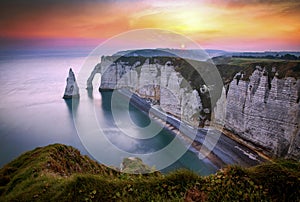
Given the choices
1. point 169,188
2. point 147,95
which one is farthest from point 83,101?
point 169,188

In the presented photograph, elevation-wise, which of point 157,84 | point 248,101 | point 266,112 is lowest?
point 266,112

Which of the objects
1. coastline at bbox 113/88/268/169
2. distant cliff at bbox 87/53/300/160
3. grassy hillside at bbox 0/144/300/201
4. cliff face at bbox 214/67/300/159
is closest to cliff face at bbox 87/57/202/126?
distant cliff at bbox 87/53/300/160

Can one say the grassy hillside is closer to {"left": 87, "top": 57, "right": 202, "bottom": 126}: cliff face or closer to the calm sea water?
the calm sea water

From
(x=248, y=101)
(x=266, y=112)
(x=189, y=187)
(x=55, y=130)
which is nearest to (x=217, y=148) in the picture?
(x=266, y=112)

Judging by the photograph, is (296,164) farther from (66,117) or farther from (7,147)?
(66,117)

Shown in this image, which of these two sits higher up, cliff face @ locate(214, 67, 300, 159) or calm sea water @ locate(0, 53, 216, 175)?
cliff face @ locate(214, 67, 300, 159)

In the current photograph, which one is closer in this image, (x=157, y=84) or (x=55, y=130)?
(x=55, y=130)

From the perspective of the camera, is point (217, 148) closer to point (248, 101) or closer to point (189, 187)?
point (248, 101)
